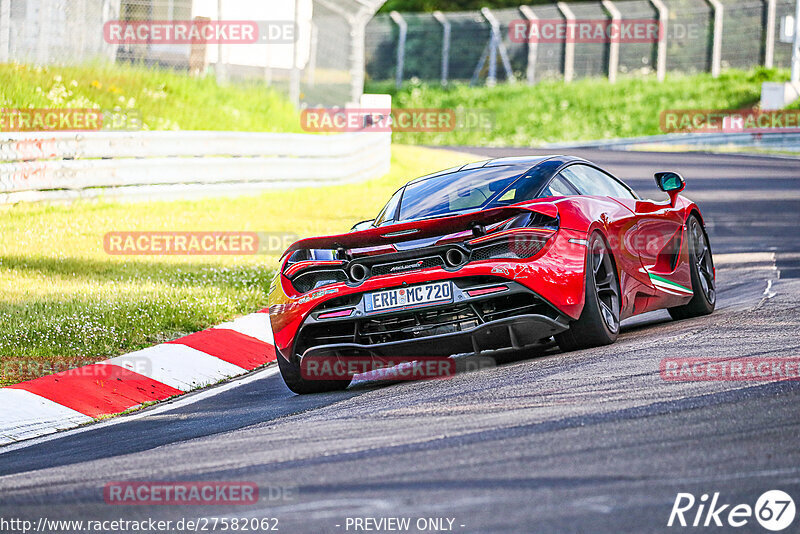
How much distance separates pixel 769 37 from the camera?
3959 centimetres

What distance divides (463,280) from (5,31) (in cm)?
1258

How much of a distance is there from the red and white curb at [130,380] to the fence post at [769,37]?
32.1m

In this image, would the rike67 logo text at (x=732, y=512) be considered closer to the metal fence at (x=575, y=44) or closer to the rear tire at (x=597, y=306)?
the rear tire at (x=597, y=306)

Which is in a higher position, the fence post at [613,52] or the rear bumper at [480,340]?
the fence post at [613,52]

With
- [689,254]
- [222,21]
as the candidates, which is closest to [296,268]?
[689,254]

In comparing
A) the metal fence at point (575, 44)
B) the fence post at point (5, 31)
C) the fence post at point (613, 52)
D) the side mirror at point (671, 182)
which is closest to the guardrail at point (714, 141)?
the fence post at point (613, 52)

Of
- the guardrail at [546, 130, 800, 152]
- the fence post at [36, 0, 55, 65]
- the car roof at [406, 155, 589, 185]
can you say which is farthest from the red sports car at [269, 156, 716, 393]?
the guardrail at [546, 130, 800, 152]

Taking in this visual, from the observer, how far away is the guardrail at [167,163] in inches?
586

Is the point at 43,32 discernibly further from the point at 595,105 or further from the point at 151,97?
the point at 595,105

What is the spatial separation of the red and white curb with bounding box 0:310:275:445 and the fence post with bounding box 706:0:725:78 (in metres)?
32.4

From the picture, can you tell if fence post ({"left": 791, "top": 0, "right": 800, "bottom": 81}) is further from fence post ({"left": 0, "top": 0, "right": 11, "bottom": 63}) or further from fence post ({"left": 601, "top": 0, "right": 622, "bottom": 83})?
fence post ({"left": 0, "top": 0, "right": 11, "bottom": 63})

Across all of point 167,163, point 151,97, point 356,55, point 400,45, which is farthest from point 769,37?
point 167,163

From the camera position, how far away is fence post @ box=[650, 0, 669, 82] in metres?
39.2

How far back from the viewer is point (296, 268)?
757cm
